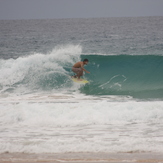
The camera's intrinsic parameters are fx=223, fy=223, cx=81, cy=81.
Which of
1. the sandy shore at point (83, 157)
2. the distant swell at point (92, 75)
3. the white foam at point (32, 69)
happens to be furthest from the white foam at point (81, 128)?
the white foam at point (32, 69)

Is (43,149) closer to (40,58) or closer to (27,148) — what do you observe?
(27,148)

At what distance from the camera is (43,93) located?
8758 millimetres

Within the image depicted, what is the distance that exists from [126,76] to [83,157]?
338 inches

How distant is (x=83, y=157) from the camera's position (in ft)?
11.6

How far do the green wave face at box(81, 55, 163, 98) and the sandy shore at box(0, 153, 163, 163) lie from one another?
16.3 feet

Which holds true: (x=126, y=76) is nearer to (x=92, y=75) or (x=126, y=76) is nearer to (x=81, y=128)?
(x=92, y=75)

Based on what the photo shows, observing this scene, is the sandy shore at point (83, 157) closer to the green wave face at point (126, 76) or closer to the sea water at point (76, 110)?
the sea water at point (76, 110)

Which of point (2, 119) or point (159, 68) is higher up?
point (159, 68)

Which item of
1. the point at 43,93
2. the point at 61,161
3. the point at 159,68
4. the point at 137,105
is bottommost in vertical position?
the point at 61,161

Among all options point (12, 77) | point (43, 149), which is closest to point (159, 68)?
point (12, 77)

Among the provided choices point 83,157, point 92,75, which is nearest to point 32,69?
point 92,75

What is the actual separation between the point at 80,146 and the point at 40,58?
31.6 feet

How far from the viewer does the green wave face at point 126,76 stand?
9.14m

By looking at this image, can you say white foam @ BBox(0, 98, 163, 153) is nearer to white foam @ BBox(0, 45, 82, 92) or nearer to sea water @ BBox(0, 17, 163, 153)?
sea water @ BBox(0, 17, 163, 153)
